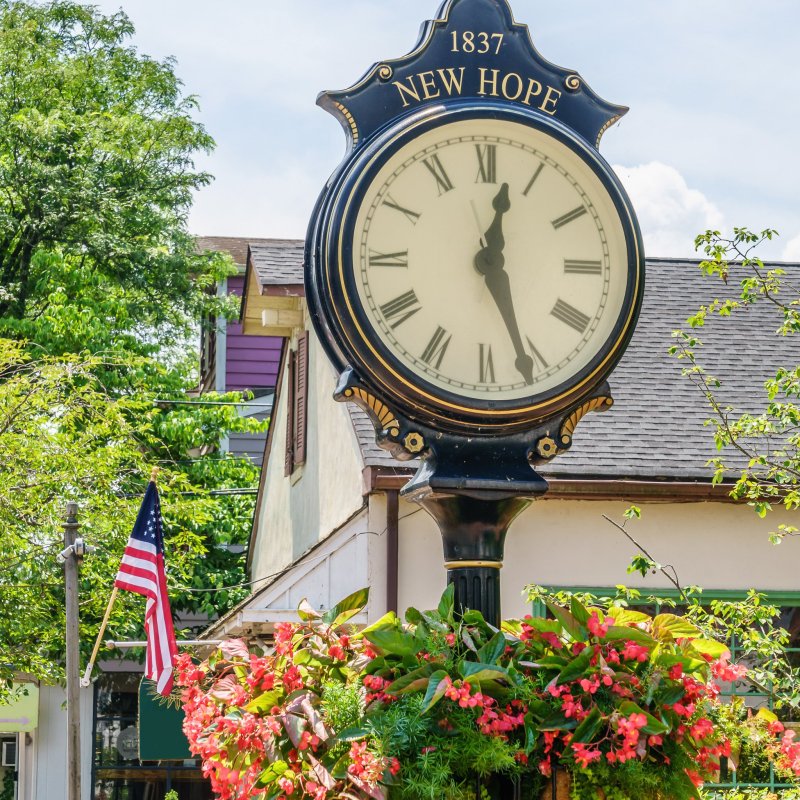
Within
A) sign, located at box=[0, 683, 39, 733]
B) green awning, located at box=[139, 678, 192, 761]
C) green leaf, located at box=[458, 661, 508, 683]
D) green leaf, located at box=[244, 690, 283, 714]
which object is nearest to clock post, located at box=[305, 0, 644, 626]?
green leaf, located at box=[458, 661, 508, 683]

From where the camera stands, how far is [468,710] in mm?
2770

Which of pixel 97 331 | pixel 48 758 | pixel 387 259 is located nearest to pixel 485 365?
pixel 387 259

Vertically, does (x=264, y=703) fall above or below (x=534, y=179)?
below

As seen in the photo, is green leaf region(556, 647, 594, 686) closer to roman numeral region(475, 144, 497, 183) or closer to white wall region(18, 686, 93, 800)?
roman numeral region(475, 144, 497, 183)

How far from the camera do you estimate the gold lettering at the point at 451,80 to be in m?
3.44

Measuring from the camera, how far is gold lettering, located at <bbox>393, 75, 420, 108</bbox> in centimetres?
341

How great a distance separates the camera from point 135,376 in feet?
58.5

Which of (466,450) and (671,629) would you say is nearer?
(671,629)

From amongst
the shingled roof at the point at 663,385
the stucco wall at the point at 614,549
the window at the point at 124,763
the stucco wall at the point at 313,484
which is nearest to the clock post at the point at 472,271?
the shingled roof at the point at 663,385

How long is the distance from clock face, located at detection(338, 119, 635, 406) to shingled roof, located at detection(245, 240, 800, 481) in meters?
6.16

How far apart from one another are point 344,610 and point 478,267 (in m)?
0.88

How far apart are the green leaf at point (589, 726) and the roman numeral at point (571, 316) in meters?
1.00

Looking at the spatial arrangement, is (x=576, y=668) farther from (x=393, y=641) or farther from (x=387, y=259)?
(x=387, y=259)

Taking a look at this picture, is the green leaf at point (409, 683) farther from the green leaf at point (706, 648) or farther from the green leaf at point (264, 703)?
the green leaf at point (706, 648)
